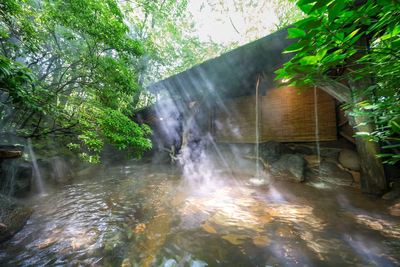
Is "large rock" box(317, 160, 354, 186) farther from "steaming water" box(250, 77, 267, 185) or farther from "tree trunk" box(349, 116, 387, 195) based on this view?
"steaming water" box(250, 77, 267, 185)

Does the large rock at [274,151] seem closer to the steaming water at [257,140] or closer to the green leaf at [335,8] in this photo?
the steaming water at [257,140]

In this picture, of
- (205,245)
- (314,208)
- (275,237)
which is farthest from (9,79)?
(314,208)

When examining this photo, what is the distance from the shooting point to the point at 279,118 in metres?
7.90

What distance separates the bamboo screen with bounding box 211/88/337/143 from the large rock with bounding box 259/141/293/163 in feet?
0.99

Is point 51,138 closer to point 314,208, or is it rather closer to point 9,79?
point 9,79

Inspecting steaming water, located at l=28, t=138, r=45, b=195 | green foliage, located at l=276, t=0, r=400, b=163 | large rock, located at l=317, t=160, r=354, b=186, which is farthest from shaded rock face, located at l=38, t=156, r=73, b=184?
large rock, located at l=317, t=160, r=354, b=186

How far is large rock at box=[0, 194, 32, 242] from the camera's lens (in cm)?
380

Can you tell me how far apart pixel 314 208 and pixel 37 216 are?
294 inches

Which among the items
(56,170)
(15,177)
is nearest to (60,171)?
(56,170)

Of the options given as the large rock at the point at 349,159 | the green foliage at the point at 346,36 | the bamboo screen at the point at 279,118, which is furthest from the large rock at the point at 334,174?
the green foliage at the point at 346,36

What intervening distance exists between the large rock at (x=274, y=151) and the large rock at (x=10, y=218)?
26.6 ft

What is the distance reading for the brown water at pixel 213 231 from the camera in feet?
9.63

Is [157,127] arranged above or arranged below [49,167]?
above

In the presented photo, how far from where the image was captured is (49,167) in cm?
894
